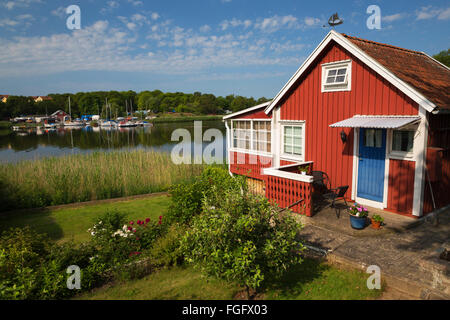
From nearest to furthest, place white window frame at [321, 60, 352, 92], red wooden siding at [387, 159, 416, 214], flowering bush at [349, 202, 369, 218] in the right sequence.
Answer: flowering bush at [349, 202, 369, 218]
red wooden siding at [387, 159, 416, 214]
white window frame at [321, 60, 352, 92]

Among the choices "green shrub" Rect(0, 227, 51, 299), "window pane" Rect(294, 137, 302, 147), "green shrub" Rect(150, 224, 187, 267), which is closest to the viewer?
"green shrub" Rect(0, 227, 51, 299)

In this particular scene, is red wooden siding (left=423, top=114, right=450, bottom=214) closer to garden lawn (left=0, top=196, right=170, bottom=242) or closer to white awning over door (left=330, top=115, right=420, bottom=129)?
white awning over door (left=330, top=115, right=420, bottom=129)

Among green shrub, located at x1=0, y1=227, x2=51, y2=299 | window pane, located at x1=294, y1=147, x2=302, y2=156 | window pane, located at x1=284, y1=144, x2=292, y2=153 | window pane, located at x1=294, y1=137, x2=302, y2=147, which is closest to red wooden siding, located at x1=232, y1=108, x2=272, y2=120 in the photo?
window pane, located at x1=284, y1=144, x2=292, y2=153

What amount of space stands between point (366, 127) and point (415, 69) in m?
3.38

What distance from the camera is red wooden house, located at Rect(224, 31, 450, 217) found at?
7355 mm

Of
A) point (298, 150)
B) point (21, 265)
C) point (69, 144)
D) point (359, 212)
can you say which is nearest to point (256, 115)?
point (298, 150)

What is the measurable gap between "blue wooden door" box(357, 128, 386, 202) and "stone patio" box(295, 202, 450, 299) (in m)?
0.57

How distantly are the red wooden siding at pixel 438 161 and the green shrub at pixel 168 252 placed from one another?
6079 millimetres

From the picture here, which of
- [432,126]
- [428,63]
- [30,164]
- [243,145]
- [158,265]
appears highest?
[428,63]

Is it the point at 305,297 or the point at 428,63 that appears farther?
the point at 428,63

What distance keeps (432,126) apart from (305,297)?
546 centimetres

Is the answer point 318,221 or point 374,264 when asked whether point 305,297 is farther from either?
point 318,221
